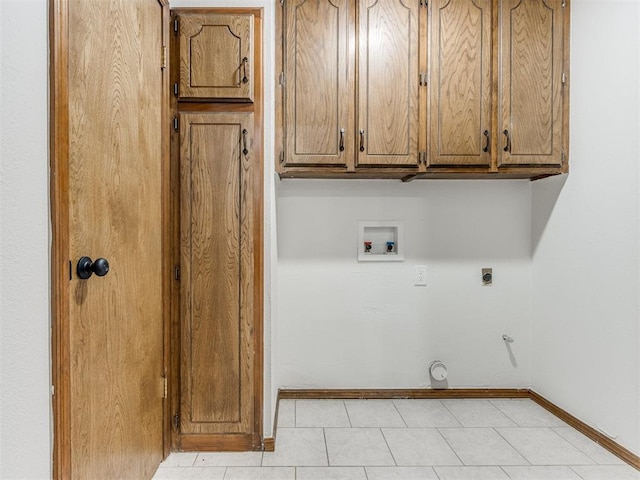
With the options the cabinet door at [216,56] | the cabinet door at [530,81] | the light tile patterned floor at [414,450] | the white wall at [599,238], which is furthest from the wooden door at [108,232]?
the white wall at [599,238]

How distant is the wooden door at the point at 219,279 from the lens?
176 centimetres

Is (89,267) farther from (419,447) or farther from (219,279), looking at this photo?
(419,447)

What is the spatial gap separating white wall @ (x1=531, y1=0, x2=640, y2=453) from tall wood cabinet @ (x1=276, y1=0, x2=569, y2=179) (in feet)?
0.46

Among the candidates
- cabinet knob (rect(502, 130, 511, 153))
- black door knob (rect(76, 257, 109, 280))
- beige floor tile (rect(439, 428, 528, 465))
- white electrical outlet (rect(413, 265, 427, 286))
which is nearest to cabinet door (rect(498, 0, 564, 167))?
cabinet knob (rect(502, 130, 511, 153))

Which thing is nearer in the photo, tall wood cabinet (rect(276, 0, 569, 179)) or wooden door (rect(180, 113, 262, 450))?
wooden door (rect(180, 113, 262, 450))

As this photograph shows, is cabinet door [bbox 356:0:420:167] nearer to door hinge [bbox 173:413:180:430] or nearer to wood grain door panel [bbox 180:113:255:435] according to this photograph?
wood grain door panel [bbox 180:113:255:435]

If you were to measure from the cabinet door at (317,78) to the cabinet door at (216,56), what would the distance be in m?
0.28

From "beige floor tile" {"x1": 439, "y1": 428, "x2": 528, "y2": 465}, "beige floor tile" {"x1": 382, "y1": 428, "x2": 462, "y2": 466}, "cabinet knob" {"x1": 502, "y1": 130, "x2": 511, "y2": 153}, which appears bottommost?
"beige floor tile" {"x1": 439, "y1": 428, "x2": 528, "y2": 465}

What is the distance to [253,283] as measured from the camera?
1.79 m

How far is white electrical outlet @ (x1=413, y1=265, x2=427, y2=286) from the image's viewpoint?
95.4 inches

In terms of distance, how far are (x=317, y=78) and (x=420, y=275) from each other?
4.52ft

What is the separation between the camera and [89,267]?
1079mm
